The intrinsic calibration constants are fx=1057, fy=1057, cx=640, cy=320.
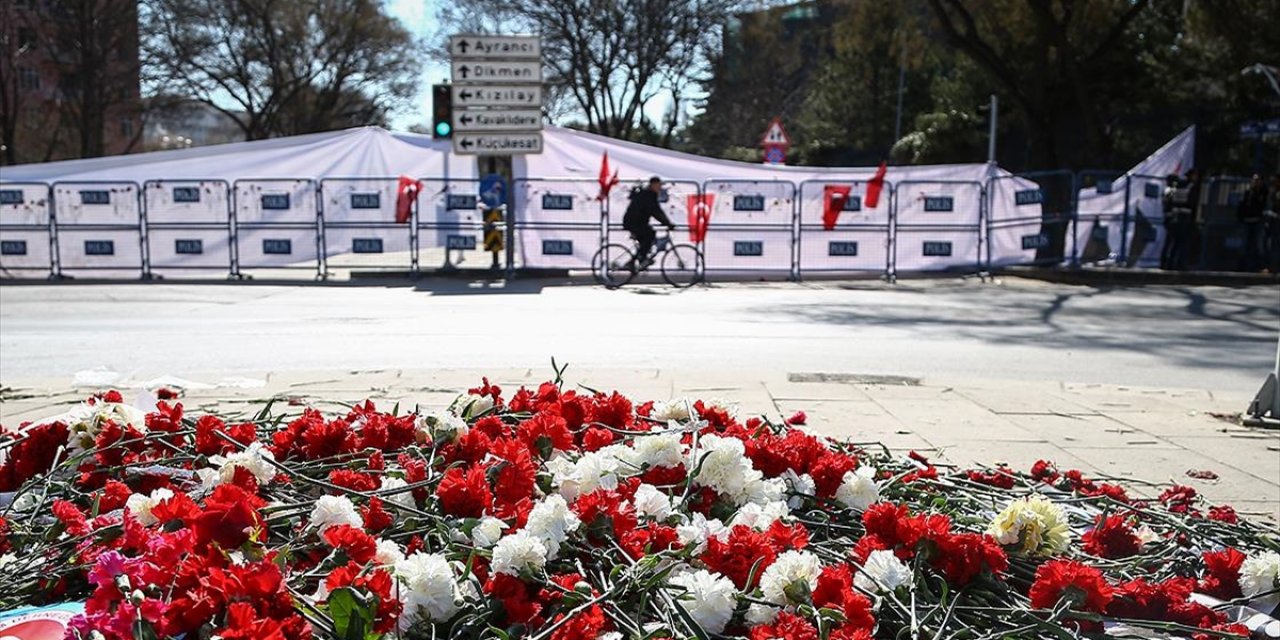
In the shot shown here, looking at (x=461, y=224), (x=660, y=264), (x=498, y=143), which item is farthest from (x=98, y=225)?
(x=660, y=264)

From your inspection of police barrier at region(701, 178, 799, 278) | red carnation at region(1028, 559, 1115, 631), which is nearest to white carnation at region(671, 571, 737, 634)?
red carnation at region(1028, 559, 1115, 631)

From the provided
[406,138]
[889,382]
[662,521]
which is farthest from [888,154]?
[662,521]

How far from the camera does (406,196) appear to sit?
63.4ft

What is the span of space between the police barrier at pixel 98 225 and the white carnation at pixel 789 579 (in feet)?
63.6

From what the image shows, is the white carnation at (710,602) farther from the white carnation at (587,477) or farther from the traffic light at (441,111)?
the traffic light at (441,111)

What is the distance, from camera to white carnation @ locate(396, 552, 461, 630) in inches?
86.9

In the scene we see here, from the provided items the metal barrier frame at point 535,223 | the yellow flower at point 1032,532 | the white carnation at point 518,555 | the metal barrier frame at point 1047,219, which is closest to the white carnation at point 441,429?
the white carnation at point 518,555

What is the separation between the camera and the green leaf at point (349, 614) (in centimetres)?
208

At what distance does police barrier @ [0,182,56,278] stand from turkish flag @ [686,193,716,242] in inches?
459

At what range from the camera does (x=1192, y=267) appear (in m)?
20.6

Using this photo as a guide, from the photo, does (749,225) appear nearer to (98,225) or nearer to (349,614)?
(98,225)

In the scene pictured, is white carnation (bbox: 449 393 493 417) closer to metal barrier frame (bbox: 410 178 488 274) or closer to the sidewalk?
the sidewalk

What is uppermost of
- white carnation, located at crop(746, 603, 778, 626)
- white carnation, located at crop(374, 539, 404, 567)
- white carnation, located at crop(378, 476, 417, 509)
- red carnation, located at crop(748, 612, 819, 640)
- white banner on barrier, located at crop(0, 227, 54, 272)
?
white banner on barrier, located at crop(0, 227, 54, 272)

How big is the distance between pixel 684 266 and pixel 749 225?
60.6 inches
